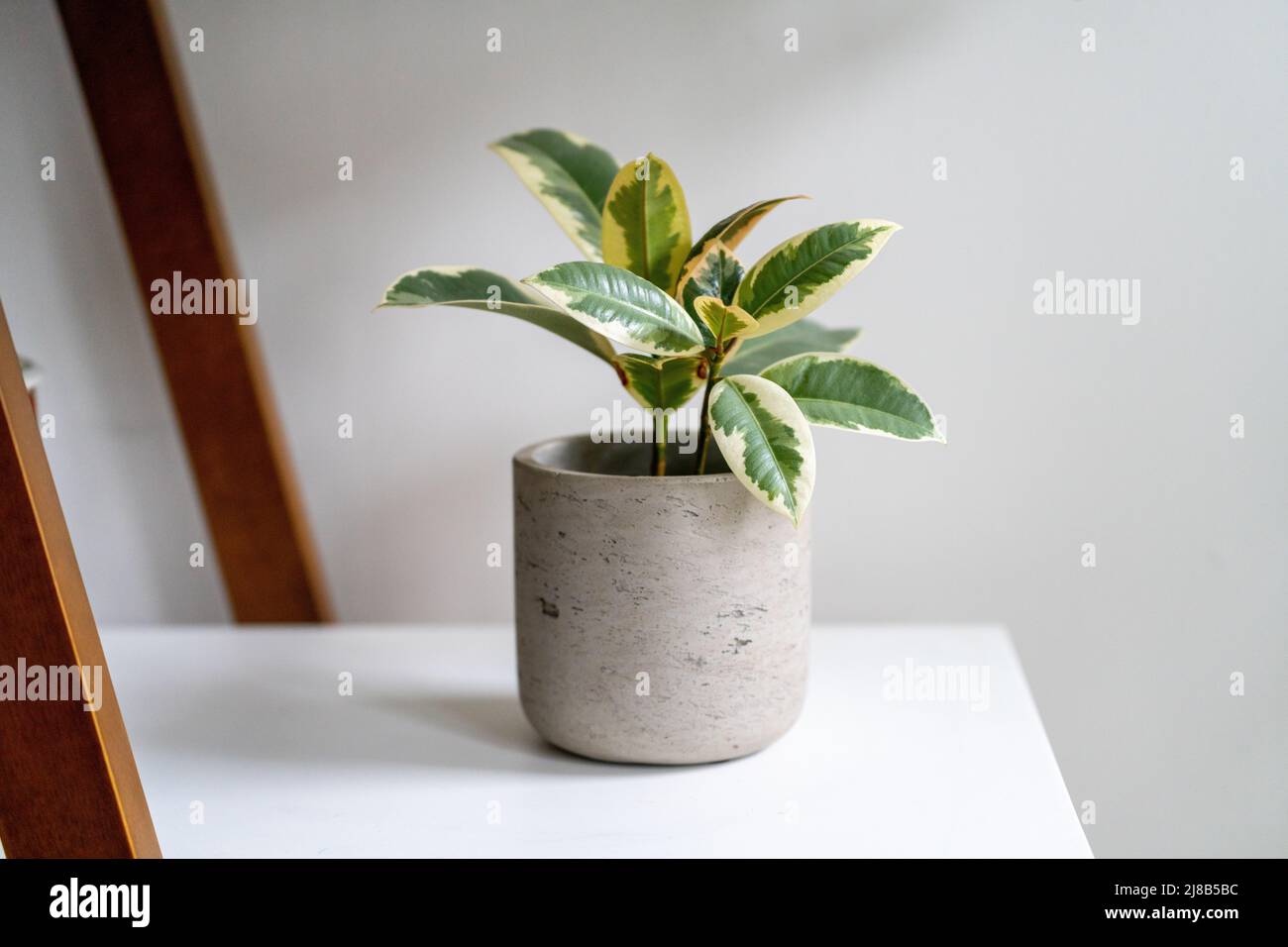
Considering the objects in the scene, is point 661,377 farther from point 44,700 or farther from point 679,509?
point 44,700

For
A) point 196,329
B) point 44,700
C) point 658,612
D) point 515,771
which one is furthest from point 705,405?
point 196,329

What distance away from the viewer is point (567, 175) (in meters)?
0.81

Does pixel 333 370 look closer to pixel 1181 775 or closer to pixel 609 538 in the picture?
pixel 609 538

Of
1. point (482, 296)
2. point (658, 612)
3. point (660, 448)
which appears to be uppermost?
point (482, 296)

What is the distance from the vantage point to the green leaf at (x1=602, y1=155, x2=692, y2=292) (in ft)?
2.38

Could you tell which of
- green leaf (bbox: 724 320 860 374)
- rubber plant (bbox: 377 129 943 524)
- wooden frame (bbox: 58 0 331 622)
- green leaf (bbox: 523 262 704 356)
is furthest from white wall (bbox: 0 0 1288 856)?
green leaf (bbox: 523 262 704 356)

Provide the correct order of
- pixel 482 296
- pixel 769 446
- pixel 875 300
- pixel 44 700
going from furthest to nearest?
pixel 875 300 < pixel 482 296 < pixel 769 446 < pixel 44 700

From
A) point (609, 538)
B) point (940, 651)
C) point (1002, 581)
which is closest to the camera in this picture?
point (609, 538)

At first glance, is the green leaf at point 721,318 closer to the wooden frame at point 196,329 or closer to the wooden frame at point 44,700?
the wooden frame at point 44,700

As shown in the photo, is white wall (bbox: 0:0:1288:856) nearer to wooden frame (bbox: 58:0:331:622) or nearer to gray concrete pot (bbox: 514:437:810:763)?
wooden frame (bbox: 58:0:331:622)

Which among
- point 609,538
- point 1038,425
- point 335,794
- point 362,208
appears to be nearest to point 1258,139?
point 1038,425

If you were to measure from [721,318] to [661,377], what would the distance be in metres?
0.07
